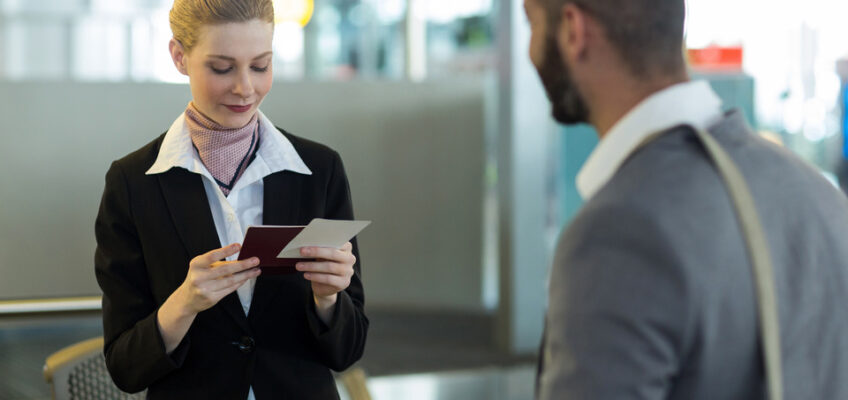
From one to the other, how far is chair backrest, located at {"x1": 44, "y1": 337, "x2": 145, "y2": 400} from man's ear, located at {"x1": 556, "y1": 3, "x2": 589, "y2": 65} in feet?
3.60

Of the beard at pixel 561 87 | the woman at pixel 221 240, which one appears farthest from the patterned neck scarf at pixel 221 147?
the beard at pixel 561 87

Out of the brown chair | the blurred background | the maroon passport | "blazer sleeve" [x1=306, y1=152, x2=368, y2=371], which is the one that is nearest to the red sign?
the blurred background

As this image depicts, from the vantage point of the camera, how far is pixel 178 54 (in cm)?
146

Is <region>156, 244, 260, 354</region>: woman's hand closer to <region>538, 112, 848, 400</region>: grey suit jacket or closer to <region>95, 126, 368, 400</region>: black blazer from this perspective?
<region>95, 126, 368, 400</region>: black blazer

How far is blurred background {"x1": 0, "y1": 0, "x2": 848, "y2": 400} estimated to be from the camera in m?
2.29

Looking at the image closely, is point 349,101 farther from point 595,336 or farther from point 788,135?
point 788,135

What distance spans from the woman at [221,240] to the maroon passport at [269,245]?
0.03m

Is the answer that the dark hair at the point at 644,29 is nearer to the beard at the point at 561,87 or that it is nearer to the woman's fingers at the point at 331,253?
the beard at the point at 561,87

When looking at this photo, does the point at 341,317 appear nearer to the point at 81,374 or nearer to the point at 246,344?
the point at 246,344

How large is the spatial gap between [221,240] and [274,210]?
0.10m

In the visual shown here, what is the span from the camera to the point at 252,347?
1.49m

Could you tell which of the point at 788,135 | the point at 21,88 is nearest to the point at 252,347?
the point at 21,88

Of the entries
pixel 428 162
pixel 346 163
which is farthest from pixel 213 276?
pixel 428 162

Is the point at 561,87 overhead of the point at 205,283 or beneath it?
overhead
